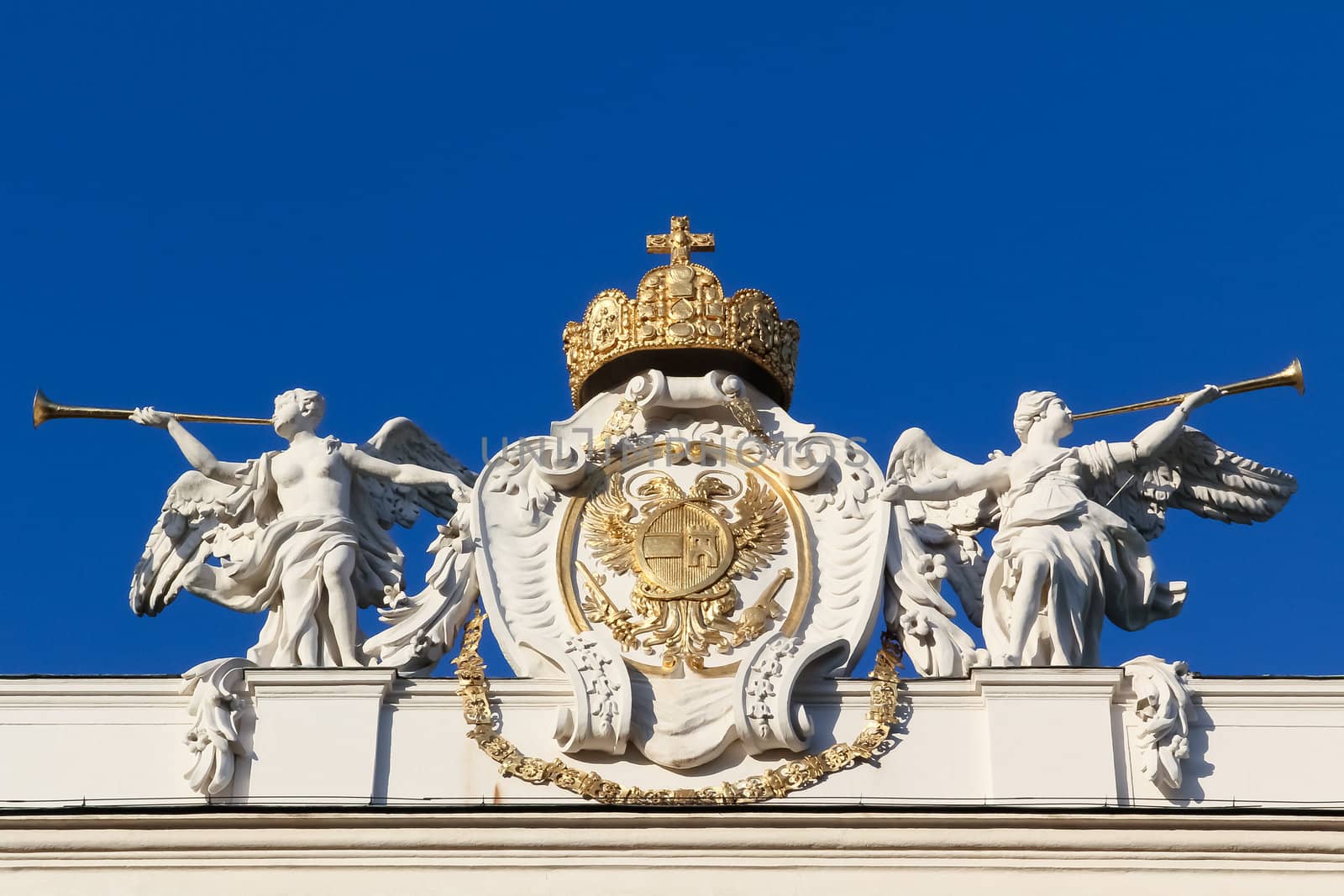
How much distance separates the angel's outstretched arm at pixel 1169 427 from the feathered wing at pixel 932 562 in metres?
0.88

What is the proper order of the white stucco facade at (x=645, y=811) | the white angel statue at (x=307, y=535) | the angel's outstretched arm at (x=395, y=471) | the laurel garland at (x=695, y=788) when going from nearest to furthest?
the white stucco facade at (x=645, y=811)
the laurel garland at (x=695, y=788)
the white angel statue at (x=307, y=535)
the angel's outstretched arm at (x=395, y=471)

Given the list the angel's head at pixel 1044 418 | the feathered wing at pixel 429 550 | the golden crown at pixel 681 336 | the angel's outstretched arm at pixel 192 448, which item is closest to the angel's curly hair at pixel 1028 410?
the angel's head at pixel 1044 418

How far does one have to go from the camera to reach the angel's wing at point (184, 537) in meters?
19.8

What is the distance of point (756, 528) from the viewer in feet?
63.0

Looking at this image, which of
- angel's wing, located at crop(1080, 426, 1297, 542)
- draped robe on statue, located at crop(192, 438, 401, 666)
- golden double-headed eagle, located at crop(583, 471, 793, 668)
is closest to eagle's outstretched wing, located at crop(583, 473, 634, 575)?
golden double-headed eagle, located at crop(583, 471, 793, 668)

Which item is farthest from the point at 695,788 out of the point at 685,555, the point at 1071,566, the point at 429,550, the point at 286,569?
the point at 286,569

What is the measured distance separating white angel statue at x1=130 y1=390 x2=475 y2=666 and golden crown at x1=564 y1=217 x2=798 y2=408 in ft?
3.34

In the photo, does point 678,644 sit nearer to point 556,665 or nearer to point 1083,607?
point 556,665

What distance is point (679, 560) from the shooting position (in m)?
19.1

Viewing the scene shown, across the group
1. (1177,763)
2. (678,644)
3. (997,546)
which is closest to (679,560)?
(678,644)

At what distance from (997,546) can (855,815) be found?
6.33 ft

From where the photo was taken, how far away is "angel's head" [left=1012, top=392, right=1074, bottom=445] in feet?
64.4

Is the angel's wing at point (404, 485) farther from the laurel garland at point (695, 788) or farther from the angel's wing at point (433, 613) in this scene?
the laurel garland at point (695, 788)

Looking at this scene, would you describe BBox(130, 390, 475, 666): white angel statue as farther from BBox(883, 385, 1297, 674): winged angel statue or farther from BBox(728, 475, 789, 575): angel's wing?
BBox(883, 385, 1297, 674): winged angel statue
